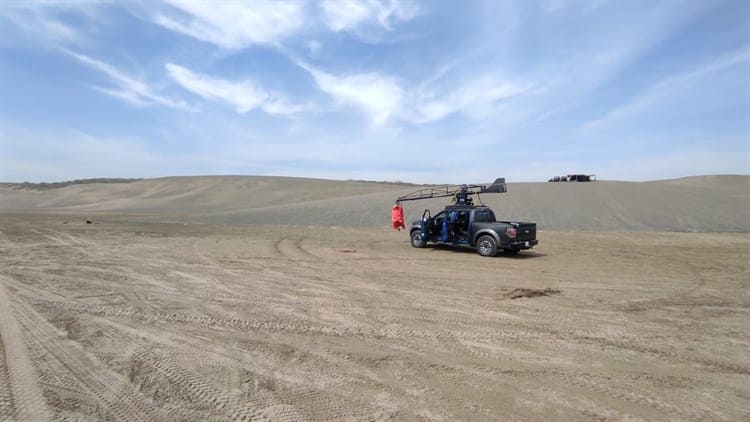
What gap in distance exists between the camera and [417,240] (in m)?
16.7

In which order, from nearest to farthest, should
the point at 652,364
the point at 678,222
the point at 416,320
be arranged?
the point at 652,364
the point at 416,320
the point at 678,222

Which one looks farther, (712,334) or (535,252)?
(535,252)

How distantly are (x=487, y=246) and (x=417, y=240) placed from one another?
309 cm

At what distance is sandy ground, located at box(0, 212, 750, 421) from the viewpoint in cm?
399

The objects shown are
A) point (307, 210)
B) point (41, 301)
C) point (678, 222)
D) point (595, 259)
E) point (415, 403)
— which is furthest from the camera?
point (307, 210)

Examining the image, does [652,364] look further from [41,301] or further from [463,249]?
[463,249]

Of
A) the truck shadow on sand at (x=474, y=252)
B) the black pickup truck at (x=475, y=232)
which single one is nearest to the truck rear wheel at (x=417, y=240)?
the black pickup truck at (x=475, y=232)

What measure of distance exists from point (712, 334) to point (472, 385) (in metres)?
3.95

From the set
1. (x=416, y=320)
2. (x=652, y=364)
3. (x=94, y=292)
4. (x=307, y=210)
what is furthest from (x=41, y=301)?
(x=307, y=210)

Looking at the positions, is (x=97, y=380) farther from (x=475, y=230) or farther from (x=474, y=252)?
(x=474, y=252)

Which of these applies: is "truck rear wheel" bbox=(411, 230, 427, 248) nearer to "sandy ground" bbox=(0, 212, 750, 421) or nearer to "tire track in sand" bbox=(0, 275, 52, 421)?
"sandy ground" bbox=(0, 212, 750, 421)

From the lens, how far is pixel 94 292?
27.1 feet

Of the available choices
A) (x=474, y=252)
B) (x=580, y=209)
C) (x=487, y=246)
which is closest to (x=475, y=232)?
(x=487, y=246)

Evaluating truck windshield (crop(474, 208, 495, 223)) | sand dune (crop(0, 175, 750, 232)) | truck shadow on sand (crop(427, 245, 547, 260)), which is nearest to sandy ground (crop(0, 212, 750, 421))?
truck shadow on sand (crop(427, 245, 547, 260))
